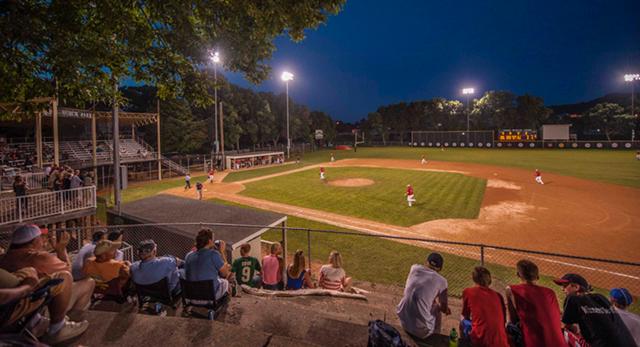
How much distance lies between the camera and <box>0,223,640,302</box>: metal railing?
1119 cm

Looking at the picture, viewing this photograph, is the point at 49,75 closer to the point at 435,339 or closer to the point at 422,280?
the point at 422,280

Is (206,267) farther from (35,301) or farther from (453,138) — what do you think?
(453,138)

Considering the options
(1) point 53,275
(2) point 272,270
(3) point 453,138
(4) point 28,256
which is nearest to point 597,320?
(2) point 272,270

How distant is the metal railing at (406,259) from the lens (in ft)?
36.7

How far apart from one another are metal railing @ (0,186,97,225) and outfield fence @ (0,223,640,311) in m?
1.00

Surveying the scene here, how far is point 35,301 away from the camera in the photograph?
348 cm

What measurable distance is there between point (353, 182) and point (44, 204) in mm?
23526

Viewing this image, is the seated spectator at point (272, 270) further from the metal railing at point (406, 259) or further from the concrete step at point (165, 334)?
the concrete step at point (165, 334)

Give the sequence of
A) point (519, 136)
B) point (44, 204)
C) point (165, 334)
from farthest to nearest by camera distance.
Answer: point (519, 136), point (44, 204), point (165, 334)

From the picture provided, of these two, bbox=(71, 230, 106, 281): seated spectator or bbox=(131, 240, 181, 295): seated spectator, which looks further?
bbox=(71, 230, 106, 281): seated spectator

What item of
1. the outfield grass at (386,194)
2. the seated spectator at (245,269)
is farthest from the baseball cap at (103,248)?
the outfield grass at (386,194)

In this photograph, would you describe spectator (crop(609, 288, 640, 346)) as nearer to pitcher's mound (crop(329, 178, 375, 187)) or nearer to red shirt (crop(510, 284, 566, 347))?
red shirt (crop(510, 284, 566, 347))

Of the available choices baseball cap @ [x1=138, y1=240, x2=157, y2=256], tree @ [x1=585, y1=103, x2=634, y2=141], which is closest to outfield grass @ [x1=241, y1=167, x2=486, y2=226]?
baseball cap @ [x1=138, y1=240, x2=157, y2=256]

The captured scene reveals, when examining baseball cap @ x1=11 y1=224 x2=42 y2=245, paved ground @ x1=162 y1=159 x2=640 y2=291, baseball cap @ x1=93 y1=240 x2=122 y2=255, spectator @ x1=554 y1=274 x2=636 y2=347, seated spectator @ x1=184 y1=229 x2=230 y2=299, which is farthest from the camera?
paved ground @ x1=162 y1=159 x2=640 y2=291
